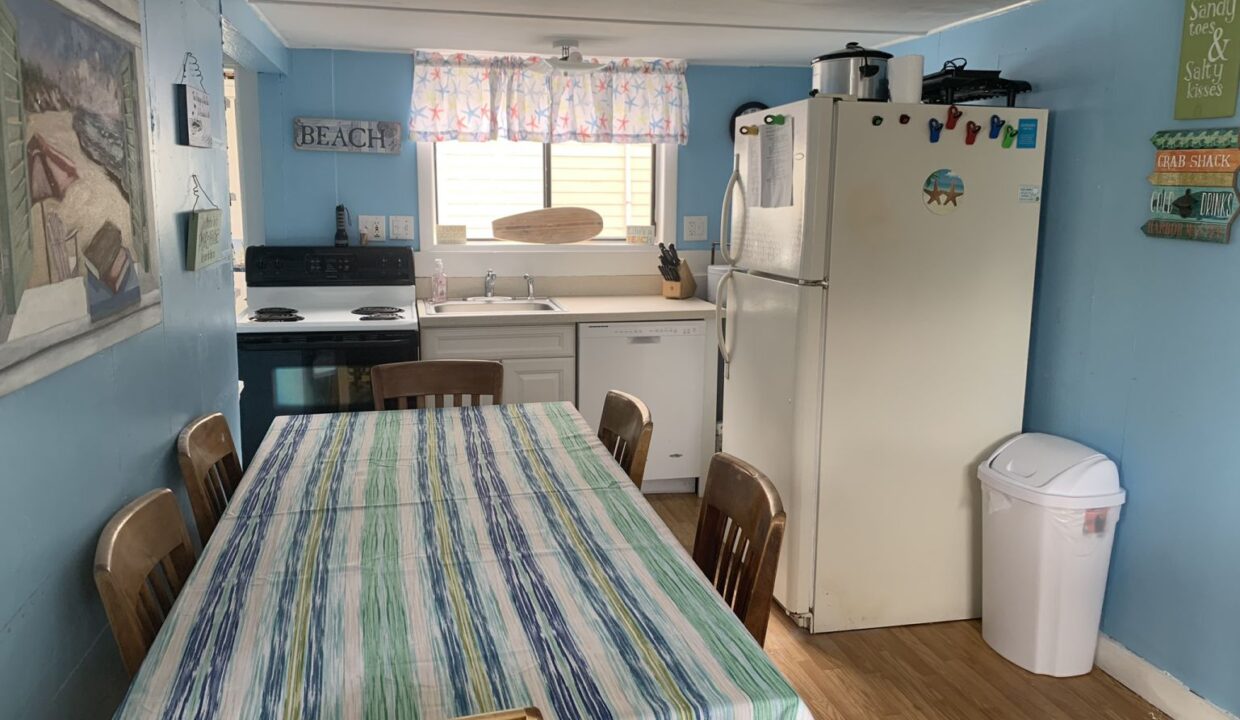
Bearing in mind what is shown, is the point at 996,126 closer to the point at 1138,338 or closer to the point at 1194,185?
the point at 1194,185

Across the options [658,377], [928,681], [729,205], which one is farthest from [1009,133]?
[658,377]

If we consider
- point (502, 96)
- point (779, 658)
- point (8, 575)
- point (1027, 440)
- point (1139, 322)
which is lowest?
point (779, 658)

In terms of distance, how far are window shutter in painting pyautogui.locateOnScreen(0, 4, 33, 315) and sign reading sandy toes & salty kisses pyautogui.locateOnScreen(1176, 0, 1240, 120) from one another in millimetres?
2533

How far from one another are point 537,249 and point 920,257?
6.85 ft

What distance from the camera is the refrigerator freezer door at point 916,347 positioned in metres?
2.75

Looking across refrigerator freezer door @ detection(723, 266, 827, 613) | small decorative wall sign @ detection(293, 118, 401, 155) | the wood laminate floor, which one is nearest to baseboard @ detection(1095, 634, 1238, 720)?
the wood laminate floor

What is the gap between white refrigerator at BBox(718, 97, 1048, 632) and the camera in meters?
2.74

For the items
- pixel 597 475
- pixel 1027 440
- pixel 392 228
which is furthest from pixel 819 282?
pixel 392 228

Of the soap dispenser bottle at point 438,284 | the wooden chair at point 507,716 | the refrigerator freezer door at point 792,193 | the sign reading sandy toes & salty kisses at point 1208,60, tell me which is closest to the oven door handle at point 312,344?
the soap dispenser bottle at point 438,284

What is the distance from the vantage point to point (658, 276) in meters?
4.57

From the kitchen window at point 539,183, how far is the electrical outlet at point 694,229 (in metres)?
0.11

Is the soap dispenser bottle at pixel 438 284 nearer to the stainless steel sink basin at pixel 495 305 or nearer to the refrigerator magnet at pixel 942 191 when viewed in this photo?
the stainless steel sink basin at pixel 495 305

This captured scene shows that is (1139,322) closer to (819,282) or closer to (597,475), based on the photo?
(819,282)

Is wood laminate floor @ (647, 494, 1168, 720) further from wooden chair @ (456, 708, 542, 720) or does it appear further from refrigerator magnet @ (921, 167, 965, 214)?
wooden chair @ (456, 708, 542, 720)
